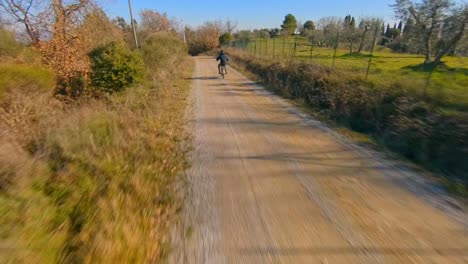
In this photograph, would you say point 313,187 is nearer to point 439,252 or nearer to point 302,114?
point 439,252

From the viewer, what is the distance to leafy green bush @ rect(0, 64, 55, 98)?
23.8ft

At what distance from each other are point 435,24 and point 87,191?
13.6 meters

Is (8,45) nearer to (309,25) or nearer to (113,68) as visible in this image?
(113,68)

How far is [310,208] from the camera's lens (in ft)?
11.3

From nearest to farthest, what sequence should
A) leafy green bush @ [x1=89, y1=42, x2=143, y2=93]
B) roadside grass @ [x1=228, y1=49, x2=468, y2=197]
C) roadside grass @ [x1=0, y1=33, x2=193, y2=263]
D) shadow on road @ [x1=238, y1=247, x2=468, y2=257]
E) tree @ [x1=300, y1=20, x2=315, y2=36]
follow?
1. roadside grass @ [x1=0, y1=33, x2=193, y2=263]
2. shadow on road @ [x1=238, y1=247, x2=468, y2=257]
3. roadside grass @ [x1=228, y1=49, x2=468, y2=197]
4. leafy green bush @ [x1=89, y1=42, x2=143, y2=93]
5. tree @ [x1=300, y1=20, x2=315, y2=36]

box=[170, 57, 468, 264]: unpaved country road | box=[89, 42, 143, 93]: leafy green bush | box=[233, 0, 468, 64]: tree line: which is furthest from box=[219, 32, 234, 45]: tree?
box=[170, 57, 468, 264]: unpaved country road

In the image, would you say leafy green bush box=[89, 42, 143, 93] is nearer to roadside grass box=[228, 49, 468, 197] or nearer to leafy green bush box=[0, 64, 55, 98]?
leafy green bush box=[0, 64, 55, 98]

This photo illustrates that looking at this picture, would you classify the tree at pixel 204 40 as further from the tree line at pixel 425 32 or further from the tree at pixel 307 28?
the tree line at pixel 425 32

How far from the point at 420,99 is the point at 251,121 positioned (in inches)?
161

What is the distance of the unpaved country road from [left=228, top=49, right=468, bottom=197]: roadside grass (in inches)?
26.6

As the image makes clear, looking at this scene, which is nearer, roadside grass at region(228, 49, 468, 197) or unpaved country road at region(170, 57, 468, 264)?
unpaved country road at region(170, 57, 468, 264)

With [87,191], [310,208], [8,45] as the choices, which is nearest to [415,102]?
[310,208]

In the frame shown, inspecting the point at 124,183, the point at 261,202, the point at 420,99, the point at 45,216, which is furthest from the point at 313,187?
the point at 420,99

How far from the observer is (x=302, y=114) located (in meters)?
8.04
